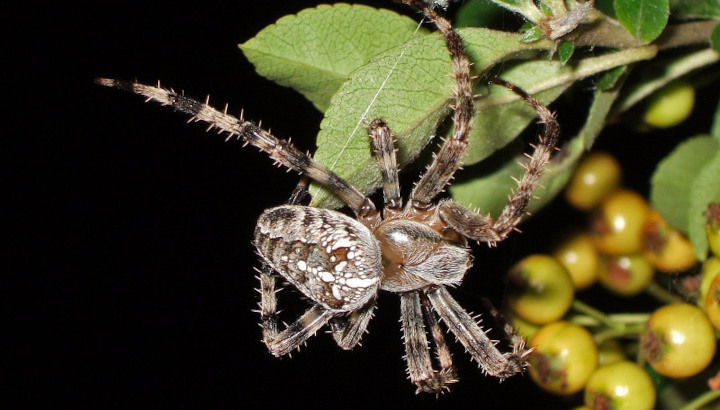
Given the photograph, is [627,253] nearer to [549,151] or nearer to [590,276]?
[590,276]

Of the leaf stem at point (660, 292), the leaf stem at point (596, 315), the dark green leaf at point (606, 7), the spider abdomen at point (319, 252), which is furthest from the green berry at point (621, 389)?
the dark green leaf at point (606, 7)

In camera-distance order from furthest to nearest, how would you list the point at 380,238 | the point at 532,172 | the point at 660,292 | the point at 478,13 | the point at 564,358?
the point at 660,292, the point at 380,238, the point at 564,358, the point at 532,172, the point at 478,13

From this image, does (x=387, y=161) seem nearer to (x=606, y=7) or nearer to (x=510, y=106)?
(x=510, y=106)

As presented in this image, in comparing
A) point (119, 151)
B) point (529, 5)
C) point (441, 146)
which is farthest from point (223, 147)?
point (529, 5)

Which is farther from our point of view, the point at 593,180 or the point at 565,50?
the point at 593,180

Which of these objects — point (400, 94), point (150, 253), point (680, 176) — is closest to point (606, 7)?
point (400, 94)

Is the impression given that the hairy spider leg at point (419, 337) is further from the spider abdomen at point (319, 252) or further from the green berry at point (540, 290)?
the green berry at point (540, 290)

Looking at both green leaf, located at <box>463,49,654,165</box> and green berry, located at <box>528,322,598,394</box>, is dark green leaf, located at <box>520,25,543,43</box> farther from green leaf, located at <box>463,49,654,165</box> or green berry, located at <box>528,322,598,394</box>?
green berry, located at <box>528,322,598,394</box>
